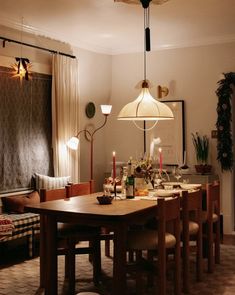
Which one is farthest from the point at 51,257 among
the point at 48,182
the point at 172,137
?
the point at 172,137

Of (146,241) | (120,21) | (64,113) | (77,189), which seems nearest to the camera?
(146,241)

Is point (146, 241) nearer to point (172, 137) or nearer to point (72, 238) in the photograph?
point (72, 238)

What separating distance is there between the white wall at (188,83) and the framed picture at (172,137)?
0.30 feet

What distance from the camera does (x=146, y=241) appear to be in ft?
11.9

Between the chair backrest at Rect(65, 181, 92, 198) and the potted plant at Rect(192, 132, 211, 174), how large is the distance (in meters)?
2.25

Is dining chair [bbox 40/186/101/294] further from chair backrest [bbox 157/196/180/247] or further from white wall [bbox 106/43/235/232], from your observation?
white wall [bbox 106/43/235/232]

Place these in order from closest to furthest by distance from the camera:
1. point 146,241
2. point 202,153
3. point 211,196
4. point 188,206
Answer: point 146,241 < point 188,206 < point 211,196 < point 202,153

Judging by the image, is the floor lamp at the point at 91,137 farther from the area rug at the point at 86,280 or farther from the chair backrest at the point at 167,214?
the chair backrest at the point at 167,214

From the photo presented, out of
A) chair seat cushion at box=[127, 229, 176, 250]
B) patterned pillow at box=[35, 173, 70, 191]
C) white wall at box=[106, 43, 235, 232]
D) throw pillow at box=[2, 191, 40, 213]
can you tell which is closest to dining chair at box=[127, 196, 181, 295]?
chair seat cushion at box=[127, 229, 176, 250]

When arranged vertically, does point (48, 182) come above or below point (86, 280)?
above

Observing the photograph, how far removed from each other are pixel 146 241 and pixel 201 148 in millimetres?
3215

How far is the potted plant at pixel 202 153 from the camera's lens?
21.3 feet

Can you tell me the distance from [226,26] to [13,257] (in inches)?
156

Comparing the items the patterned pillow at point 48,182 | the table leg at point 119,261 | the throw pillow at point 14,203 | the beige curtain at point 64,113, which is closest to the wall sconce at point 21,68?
the beige curtain at point 64,113
